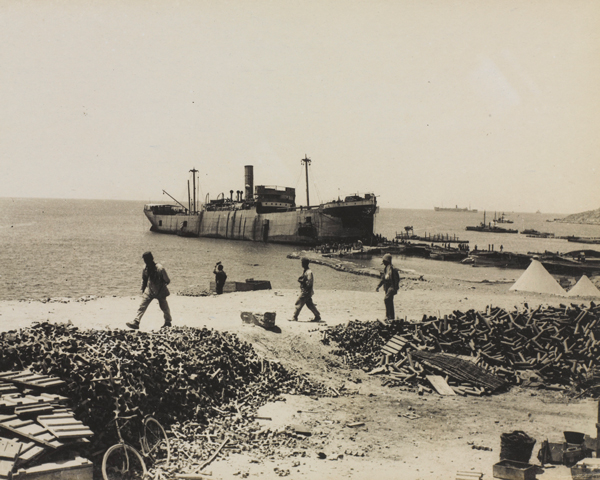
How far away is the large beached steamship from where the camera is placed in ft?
179

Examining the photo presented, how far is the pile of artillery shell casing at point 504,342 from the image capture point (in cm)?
990

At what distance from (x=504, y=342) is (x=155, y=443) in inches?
333

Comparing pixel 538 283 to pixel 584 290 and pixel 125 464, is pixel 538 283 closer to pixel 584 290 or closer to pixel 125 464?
pixel 584 290

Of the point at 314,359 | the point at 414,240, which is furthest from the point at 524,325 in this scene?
the point at 414,240

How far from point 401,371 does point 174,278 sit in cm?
2562

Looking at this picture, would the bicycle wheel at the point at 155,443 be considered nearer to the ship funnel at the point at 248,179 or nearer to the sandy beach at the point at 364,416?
the sandy beach at the point at 364,416

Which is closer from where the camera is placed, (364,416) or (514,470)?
(514,470)

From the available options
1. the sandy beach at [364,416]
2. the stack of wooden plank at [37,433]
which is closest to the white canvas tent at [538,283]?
the sandy beach at [364,416]

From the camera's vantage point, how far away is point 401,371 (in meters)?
9.99

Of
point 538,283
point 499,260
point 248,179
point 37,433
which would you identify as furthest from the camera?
point 248,179

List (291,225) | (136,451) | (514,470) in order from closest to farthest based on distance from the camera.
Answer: (136,451) → (514,470) → (291,225)

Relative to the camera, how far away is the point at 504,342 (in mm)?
10852

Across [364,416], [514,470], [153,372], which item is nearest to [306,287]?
[364,416]

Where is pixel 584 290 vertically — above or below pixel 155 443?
above
